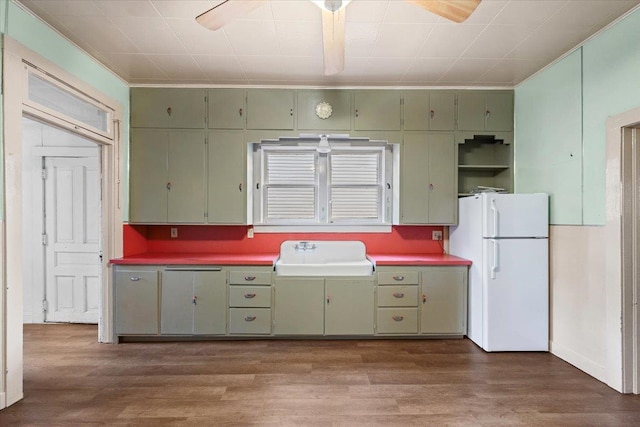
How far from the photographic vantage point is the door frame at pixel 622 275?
255cm

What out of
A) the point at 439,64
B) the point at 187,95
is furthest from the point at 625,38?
the point at 187,95

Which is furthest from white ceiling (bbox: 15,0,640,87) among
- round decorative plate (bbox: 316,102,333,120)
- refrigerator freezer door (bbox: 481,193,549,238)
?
refrigerator freezer door (bbox: 481,193,549,238)

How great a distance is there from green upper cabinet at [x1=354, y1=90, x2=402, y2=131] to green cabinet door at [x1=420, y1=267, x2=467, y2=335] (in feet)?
5.40

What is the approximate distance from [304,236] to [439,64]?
2316 millimetres

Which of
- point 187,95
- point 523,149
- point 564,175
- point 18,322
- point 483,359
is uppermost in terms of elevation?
point 187,95

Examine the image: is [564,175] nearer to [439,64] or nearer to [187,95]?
[439,64]

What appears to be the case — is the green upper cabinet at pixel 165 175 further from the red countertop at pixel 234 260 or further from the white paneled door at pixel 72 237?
the white paneled door at pixel 72 237

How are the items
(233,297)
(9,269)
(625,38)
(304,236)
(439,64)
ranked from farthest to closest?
(304,236), (233,297), (439,64), (625,38), (9,269)

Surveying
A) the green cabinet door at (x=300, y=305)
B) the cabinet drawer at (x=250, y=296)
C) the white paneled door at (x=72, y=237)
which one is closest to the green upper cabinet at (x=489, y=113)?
the green cabinet door at (x=300, y=305)

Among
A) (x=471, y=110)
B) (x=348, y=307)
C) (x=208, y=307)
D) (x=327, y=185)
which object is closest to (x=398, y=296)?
(x=348, y=307)

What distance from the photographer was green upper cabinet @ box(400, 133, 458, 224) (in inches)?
152

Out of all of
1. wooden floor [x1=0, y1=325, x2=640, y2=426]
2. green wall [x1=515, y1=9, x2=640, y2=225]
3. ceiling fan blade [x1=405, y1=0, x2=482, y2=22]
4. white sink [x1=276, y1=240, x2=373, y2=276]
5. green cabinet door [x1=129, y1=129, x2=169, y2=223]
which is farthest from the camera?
white sink [x1=276, y1=240, x2=373, y2=276]

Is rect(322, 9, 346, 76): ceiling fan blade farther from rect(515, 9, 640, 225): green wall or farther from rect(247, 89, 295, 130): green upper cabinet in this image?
rect(515, 9, 640, 225): green wall

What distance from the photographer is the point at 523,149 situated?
12.1 ft
